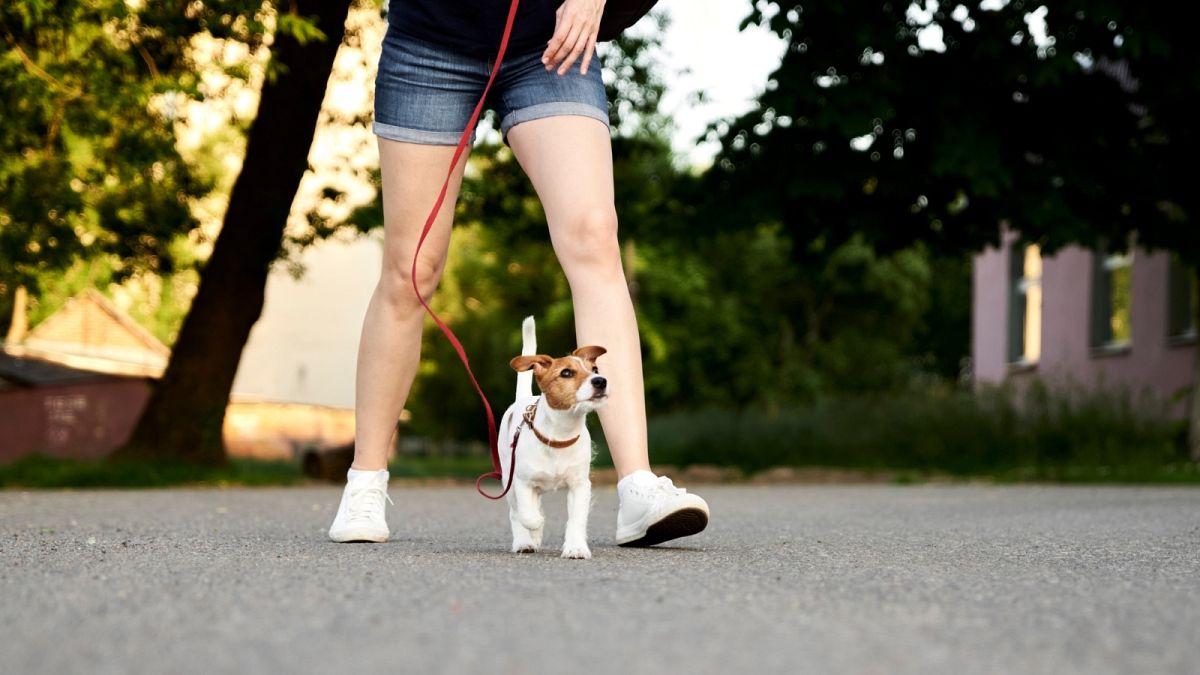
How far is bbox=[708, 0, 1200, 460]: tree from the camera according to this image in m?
11.5

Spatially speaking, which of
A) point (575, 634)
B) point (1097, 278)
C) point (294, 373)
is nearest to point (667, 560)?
point (575, 634)

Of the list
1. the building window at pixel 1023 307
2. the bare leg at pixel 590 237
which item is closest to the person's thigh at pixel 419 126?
the bare leg at pixel 590 237

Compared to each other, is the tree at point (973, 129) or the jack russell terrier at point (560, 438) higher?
the tree at point (973, 129)

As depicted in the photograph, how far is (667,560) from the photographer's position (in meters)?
3.86

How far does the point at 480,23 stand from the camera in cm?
429

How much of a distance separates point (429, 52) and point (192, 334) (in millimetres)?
9137

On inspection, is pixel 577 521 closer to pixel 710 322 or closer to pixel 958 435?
pixel 958 435

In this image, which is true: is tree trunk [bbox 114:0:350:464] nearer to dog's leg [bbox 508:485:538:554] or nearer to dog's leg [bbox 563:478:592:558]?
dog's leg [bbox 508:485:538:554]

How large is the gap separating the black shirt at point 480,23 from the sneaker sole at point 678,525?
1438 millimetres

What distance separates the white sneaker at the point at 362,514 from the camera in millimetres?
4414

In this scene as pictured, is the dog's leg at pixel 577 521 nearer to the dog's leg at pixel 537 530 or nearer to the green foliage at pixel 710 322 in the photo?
the dog's leg at pixel 537 530

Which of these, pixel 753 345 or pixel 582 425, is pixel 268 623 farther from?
pixel 753 345

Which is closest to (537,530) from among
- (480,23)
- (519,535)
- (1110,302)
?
(519,535)

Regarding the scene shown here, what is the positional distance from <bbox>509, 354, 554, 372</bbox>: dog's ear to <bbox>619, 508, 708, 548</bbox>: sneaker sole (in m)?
0.54
